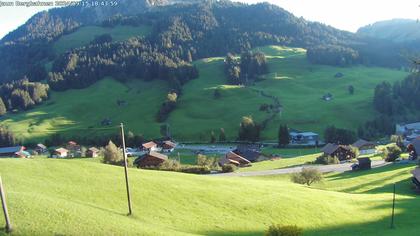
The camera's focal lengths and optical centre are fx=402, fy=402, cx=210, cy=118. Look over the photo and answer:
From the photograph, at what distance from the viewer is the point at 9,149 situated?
494 feet

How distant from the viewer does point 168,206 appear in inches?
1519

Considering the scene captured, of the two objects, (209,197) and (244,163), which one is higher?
(209,197)

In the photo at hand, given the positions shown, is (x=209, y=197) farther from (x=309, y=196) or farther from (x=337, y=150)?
(x=337, y=150)

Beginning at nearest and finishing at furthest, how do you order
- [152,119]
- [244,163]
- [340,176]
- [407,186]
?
[407,186], [340,176], [244,163], [152,119]

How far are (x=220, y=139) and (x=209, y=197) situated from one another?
356 feet

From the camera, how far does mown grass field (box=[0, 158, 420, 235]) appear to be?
28.8m

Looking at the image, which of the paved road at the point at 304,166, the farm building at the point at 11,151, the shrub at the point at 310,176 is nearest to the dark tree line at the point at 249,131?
the paved road at the point at 304,166

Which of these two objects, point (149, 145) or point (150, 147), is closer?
point (150, 147)

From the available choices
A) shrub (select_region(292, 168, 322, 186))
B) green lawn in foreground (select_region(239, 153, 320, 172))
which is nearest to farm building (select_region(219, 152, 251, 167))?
green lawn in foreground (select_region(239, 153, 320, 172))

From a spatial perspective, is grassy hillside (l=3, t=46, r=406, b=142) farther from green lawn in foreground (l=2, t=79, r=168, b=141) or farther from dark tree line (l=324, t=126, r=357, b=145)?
dark tree line (l=324, t=126, r=357, b=145)

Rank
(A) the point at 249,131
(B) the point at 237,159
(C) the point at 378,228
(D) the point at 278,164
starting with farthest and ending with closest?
(A) the point at 249,131 → (B) the point at 237,159 → (D) the point at 278,164 → (C) the point at 378,228

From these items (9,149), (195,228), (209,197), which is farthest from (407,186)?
(9,149)

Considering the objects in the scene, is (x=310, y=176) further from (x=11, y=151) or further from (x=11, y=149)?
(x=11, y=149)

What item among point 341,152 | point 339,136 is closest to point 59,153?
point 341,152
